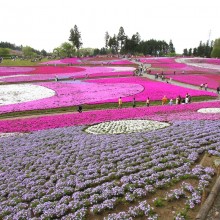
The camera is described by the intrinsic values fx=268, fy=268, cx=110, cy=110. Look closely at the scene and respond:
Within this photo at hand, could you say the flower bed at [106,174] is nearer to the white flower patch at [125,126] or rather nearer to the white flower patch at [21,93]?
the white flower patch at [125,126]

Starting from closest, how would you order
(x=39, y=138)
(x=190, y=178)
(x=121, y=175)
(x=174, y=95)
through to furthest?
(x=190, y=178), (x=121, y=175), (x=39, y=138), (x=174, y=95)

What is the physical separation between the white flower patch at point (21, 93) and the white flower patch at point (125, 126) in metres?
23.4

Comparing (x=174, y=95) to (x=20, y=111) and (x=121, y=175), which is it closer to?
(x=20, y=111)

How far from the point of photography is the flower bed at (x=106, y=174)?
1104 cm

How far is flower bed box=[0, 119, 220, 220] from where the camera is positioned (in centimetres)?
1104

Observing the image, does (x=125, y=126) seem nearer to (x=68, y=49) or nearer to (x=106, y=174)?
(x=106, y=174)

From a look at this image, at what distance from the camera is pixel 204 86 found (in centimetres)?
5450

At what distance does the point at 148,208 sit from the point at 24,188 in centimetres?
671

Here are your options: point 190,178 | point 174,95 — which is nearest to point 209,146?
point 190,178

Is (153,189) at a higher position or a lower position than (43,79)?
higher

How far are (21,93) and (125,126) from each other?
3218cm

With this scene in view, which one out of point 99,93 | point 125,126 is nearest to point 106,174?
point 125,126

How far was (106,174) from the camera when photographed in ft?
45.7

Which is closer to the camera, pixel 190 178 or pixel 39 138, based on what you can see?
pixel 190 178
